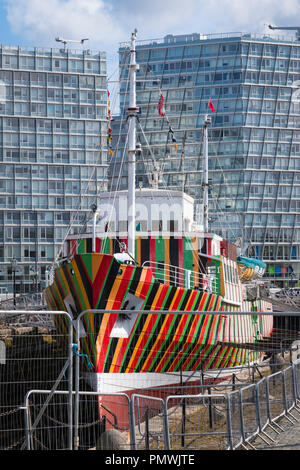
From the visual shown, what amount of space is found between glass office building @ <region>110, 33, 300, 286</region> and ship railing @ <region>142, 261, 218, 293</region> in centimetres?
5716

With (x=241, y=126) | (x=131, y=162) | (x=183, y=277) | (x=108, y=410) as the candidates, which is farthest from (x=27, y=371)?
(x=241, y=126)

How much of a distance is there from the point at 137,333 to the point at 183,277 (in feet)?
14.3

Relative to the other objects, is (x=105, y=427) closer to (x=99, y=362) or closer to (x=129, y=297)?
(x=99, y=362)

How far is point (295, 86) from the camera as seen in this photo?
80.7 meters

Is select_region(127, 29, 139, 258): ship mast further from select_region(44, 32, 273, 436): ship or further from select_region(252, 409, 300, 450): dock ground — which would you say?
select_region(252, 409, 300, 450): dock ground

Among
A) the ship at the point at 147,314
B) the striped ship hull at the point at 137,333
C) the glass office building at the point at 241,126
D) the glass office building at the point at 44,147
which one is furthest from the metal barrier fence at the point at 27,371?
the glass office building at the point at 241,126

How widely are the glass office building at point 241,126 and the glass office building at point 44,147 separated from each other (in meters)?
4.26

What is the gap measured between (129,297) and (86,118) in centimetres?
6098

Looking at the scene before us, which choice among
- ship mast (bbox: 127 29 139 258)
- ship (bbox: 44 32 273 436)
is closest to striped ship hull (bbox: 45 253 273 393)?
ship (bbox: 44 32 273 436)

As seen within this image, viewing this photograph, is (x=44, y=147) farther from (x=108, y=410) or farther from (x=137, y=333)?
(x=108, y=410)

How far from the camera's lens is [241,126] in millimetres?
79000

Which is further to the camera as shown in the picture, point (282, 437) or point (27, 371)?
point (27, 371)

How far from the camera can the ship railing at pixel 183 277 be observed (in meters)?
19.6

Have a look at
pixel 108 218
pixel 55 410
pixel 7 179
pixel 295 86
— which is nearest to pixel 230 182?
pixel 295 86
